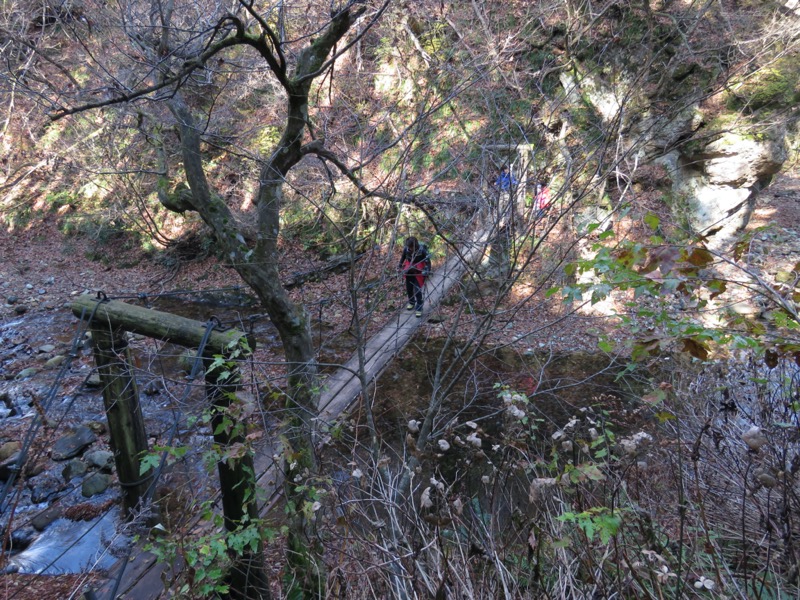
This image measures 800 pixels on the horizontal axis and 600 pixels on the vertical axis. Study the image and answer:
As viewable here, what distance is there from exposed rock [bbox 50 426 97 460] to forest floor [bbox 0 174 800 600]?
688 mm

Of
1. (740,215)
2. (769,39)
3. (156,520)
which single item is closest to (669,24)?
(769,39)

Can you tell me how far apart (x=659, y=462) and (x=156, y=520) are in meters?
4.51

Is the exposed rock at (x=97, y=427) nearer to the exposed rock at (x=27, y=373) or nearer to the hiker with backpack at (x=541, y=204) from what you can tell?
the exposed rock at (x=27, y=373)

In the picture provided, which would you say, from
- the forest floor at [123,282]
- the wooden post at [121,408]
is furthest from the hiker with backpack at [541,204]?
the wooden post at [121,408]

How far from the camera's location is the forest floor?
7.80 metres

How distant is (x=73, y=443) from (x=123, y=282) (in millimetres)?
7092

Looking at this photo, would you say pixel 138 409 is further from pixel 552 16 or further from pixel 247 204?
pixel 552 16

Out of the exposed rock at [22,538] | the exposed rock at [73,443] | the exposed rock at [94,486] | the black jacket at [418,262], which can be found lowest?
the exposed rock at [22,538]

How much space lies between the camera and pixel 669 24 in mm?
8609

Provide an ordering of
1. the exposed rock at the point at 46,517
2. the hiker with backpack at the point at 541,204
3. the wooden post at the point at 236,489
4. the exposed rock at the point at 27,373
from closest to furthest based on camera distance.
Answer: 1. the hiker with backpack at the point at 541,204
2. the wooden post at the point at 236,489
3. the exposed rock at the point at 46,517
4. the exposed rock at the point at 27,373

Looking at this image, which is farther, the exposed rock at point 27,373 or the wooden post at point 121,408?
the exposed rock at point 27,373

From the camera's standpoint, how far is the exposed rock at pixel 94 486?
537cm

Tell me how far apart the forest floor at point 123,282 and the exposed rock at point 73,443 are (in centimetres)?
69

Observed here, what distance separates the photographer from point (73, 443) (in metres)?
6.07
